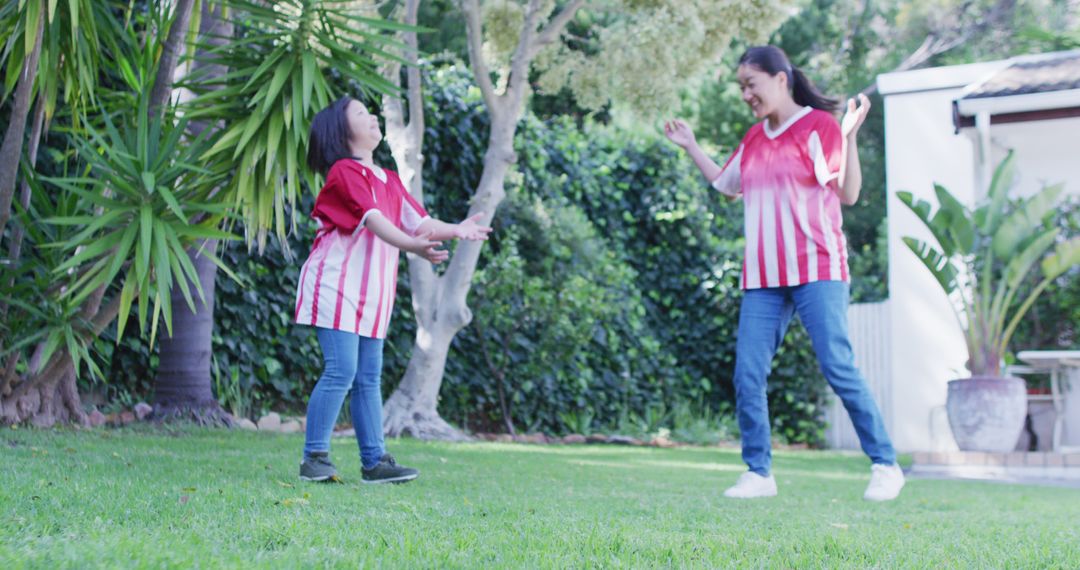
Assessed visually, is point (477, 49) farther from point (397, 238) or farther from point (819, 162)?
point (397, 238)

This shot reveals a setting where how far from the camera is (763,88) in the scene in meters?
4.02

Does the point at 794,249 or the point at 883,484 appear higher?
the point at 794,249

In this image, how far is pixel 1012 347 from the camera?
8492 millimetres

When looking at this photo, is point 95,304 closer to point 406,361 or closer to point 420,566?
point 406,361

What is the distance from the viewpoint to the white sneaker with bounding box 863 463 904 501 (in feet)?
13.0

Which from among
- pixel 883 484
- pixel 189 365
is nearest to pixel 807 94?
pixel 883 484

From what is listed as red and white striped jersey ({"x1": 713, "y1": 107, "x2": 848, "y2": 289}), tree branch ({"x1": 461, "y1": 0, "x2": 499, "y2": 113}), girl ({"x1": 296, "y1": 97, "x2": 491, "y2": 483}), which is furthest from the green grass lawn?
tree branch ({"x1": 461, "y1": 0, "x2": 499, "y2": 113})

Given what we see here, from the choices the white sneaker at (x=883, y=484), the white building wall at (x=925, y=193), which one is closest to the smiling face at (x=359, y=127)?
the white sneaker at (x=883, y=484)

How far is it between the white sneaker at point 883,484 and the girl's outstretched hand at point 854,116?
51.3 inches

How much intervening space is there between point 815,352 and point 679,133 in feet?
3.51

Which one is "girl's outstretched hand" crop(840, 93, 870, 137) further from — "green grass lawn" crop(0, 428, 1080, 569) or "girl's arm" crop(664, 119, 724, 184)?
"green grass lawn" crop(0, 428, 1080, 569)

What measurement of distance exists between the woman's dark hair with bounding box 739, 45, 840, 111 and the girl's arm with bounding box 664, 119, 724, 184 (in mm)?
371

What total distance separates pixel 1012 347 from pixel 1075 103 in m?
2.06

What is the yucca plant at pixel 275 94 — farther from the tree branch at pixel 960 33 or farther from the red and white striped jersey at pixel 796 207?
the tree branch at pixel 960 33
